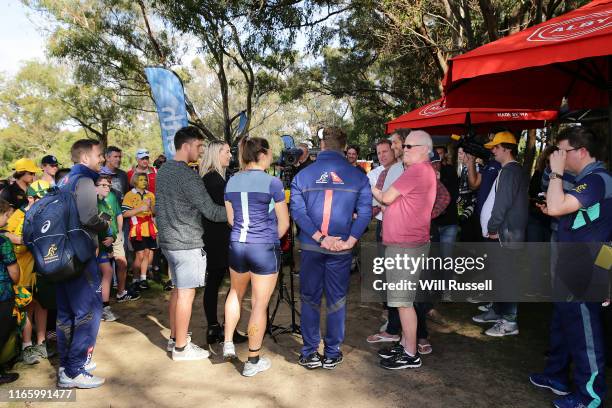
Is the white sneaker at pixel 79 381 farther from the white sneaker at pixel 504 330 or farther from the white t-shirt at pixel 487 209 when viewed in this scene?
the white t-shirt at pixel 487 209

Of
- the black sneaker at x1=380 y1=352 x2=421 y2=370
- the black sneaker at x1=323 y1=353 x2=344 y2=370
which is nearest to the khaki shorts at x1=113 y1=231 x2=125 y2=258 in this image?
the black sneaker at x1=323 y1=353 x2=344 y2=370

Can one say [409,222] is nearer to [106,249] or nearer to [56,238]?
[56,238]

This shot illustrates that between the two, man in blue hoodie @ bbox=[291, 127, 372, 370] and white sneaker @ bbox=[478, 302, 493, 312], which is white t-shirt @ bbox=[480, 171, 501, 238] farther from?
man in blue hoodie @ bbox=[291, 127, 372, 370]

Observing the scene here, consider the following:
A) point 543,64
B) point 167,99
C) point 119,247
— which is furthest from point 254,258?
point 167,99

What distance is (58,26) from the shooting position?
61.0 ft

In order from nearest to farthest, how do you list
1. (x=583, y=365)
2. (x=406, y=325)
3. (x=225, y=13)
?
(x=583, y=365) < (x=406, y=325) < (x=225, y=13)

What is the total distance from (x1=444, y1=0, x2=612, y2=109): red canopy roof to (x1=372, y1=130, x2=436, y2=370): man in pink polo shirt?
2.08 feet

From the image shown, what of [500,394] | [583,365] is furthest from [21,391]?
[583,365]

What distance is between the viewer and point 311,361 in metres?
3.65

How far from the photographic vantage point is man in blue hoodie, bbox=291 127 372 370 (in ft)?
11.4

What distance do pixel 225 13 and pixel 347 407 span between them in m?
13.4

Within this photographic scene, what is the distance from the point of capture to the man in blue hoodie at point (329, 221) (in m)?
3.48

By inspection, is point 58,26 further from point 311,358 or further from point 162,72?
point 311,358

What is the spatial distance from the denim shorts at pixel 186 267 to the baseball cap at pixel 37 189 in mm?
2630
